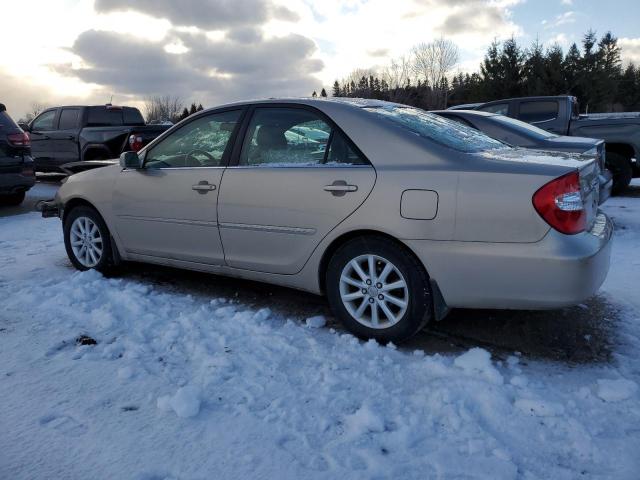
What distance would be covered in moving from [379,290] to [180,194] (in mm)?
1784

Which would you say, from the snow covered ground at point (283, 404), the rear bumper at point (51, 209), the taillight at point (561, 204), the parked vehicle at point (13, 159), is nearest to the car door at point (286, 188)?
the snow covered ground at point (283, 404)

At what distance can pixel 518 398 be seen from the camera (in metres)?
2.67

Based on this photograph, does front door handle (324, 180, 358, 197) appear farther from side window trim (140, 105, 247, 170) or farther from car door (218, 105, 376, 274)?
side window trim (140, 105, 247, 170)

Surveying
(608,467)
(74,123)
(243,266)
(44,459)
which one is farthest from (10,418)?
(74,123)

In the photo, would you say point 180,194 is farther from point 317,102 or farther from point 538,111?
point 538,111

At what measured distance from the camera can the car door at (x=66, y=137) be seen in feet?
38.6

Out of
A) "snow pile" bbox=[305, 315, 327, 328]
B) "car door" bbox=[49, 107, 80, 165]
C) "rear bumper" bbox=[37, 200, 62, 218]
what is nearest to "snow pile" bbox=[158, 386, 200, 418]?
"snow pile" bbox=[305, 315, 327, 328]

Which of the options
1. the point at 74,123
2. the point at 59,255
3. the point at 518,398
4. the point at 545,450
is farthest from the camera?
the point at 74,123

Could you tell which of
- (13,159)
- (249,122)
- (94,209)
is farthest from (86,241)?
(13,159)

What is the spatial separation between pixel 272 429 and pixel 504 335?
1.76m

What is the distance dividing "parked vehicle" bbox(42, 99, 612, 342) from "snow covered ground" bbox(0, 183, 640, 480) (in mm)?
398

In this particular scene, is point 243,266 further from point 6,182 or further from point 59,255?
point 6,182

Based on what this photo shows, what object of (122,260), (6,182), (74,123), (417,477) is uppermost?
(74,123)

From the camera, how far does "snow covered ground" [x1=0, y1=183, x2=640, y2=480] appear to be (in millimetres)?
2207
